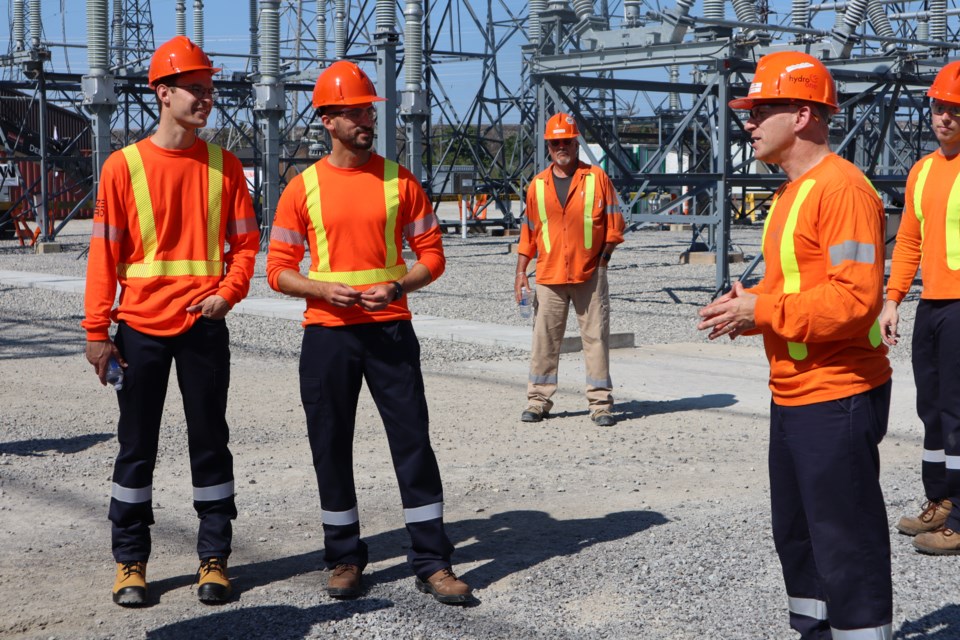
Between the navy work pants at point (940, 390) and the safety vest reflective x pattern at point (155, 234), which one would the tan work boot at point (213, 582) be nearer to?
the safety vest reflective x pattern at point (155, 234)

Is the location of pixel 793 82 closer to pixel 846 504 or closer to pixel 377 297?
pixel 846 504

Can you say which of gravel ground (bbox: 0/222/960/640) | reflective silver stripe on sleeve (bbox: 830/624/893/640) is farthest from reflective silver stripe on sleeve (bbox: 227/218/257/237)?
reflective silver stripe on sleeve (bbox: 830/624/893/640)

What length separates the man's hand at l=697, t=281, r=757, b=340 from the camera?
3.40m

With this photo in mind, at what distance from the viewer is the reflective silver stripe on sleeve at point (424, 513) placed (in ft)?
16.0

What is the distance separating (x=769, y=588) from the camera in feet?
16.1

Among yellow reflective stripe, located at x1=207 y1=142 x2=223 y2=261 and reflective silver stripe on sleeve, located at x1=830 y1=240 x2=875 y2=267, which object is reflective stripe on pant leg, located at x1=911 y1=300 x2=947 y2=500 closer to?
reflective silver stripe on sleeve, located at x1=830 y1=240 x2=875 y2=267

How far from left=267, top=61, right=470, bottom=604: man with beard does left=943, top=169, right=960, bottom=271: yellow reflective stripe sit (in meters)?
2.32

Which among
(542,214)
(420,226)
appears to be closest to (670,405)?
(542,214)

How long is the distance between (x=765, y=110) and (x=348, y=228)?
1913 millimetres

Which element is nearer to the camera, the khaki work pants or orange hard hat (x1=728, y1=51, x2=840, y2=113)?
orange hard hat (x1=728, y1=51, x2=840, y2=113)

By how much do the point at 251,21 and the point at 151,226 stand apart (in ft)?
98.5

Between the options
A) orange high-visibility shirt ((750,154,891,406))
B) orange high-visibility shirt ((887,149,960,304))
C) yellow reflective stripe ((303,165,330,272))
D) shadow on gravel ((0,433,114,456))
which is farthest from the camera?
shadow on gravel ((0,433,114,456))

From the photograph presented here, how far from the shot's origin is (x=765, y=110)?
3.52 meters

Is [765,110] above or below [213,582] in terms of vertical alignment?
above
